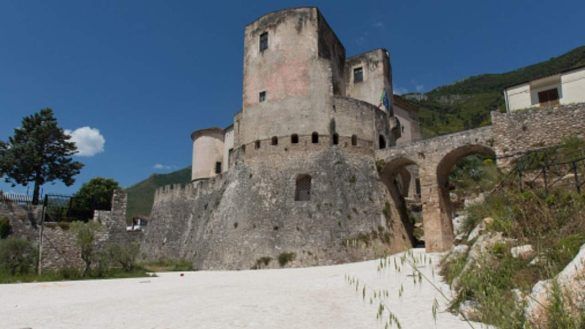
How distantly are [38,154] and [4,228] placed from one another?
604 inches

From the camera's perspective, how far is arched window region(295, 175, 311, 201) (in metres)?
22.9

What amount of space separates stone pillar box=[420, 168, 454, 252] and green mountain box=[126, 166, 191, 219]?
2566 inches

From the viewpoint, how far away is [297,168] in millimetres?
22766

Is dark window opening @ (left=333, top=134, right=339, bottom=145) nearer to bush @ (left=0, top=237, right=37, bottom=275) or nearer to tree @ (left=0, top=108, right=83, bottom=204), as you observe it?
bush @ (left=0, top=237, right=37, bottom=275)

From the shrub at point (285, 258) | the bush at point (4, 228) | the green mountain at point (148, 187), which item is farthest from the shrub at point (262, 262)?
the green mountain at point (148, 187)

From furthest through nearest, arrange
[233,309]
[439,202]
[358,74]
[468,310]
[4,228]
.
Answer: [358,74] < [4,228] < [439,202] < [233,309] < [468,310]

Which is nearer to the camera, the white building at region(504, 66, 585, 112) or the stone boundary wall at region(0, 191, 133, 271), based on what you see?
the white building at region(504, 66, 585, 112)

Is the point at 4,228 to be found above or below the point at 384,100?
below

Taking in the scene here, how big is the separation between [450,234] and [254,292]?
14446mm

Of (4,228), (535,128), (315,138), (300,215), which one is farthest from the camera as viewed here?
(315,138)

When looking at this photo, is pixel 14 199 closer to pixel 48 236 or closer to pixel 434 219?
pixel 48 236

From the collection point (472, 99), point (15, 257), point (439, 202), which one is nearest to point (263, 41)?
point (439, 202)

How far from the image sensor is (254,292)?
999 centimetres

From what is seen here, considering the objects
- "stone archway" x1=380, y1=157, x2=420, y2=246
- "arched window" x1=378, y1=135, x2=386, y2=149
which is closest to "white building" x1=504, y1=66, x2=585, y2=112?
"stone archway" x1=380, y1=157, x2=420, y2=246
